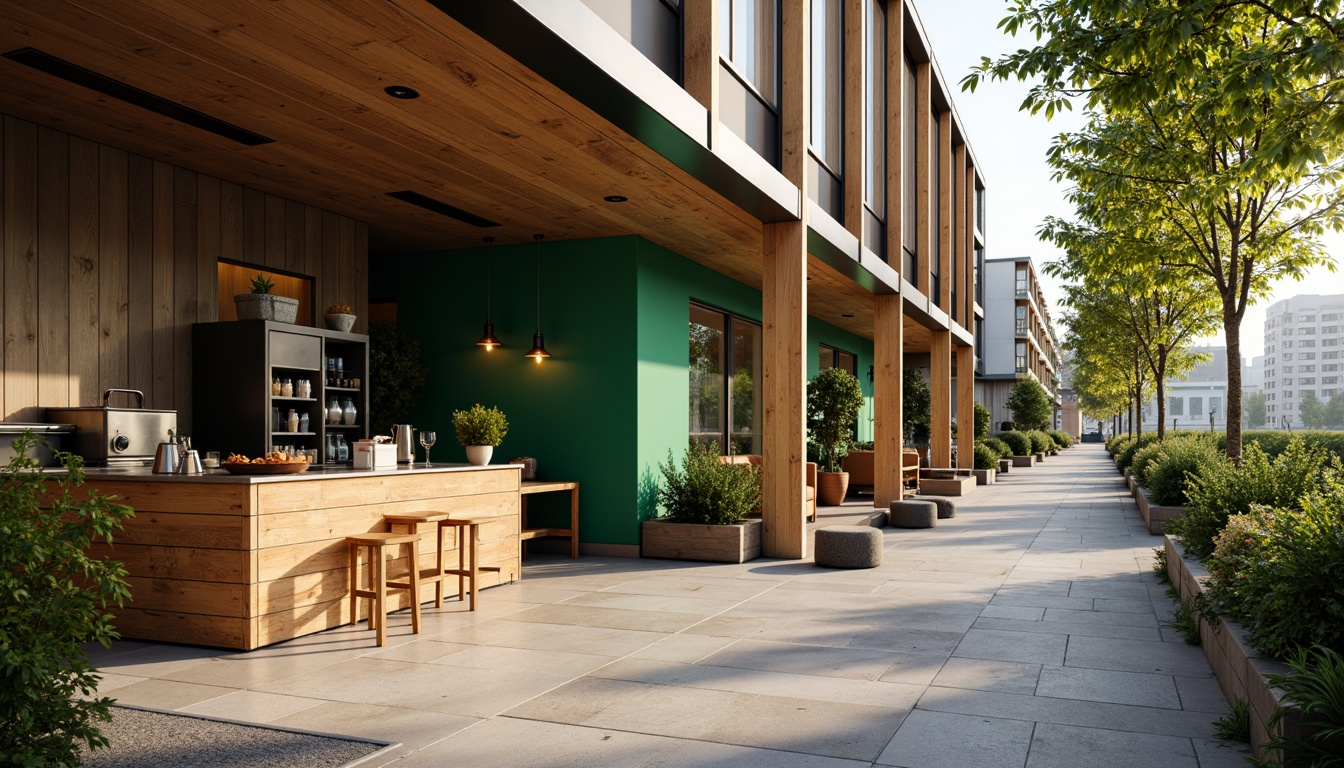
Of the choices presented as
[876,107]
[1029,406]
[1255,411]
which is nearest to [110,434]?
[876,107]

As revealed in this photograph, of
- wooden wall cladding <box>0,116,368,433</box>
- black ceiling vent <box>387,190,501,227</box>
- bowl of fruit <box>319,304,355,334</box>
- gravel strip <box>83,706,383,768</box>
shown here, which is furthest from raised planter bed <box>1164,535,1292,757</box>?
wooden wall cladding <box>0,116,368,433</box>

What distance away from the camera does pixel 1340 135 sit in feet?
16.4

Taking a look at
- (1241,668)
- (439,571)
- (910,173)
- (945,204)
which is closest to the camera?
(1241,668)

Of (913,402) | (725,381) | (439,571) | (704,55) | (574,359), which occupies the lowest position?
(439,571)

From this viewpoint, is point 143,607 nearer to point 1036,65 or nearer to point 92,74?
point 92,74

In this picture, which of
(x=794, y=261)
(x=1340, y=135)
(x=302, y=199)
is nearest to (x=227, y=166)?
(x=302, y=199)

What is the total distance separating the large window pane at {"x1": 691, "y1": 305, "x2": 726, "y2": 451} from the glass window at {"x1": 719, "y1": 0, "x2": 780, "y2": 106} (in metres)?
3.68

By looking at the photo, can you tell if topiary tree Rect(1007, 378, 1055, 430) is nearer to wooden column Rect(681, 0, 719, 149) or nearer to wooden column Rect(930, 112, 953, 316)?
wooden column Rect(930, 112, 953, 316)

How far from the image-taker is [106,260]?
748 centimetres

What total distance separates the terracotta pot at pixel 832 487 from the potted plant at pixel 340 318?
8.72 meters

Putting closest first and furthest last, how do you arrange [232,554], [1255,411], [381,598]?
1. [232,554]
2. [381,598]
3. [1255,411]

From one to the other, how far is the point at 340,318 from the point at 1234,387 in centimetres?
998

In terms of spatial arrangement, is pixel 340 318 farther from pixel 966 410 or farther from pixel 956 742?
pixel 966 410

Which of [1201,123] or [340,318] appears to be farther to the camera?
[1201,123]
